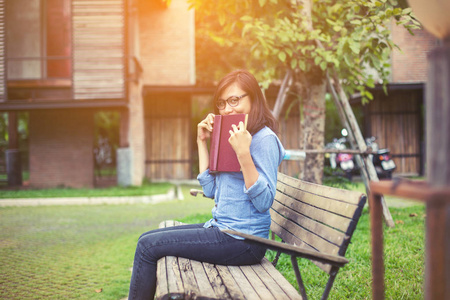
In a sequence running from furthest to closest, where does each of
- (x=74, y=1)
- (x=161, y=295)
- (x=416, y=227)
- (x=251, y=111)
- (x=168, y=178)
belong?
(x=168, y=178) → (x=74, y=1) → (x=416, y=227) → (x=251, y=111) → (x=161, y=295)

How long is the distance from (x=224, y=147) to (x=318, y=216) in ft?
2.18

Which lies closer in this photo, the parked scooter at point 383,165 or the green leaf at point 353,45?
the green leaf at point 353,45

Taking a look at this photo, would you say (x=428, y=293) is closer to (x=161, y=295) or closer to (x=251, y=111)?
(x=161, y=295)

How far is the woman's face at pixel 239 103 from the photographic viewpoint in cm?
273

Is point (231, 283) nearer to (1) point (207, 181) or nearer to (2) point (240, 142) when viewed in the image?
(2) point (240, 142)

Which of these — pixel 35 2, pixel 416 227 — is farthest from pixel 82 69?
pixel 416 227

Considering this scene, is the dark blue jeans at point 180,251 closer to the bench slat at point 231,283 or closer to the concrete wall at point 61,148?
the bench slat at point 231,283

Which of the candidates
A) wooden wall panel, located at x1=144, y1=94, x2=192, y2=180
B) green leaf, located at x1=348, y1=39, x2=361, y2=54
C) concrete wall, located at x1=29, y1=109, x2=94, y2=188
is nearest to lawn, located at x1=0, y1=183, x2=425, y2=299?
green leaf, located at x1=348, y1=39, x2=361, y2=54

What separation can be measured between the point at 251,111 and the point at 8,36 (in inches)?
535

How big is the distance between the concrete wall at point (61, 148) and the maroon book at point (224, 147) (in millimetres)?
12754

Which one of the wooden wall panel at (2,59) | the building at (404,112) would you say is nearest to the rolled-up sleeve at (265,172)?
the wooden wall panel at (2,59)

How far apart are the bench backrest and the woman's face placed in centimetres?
61

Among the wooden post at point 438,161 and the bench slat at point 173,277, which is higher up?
the wooden post at point 438,161

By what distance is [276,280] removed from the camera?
7.59 feet
